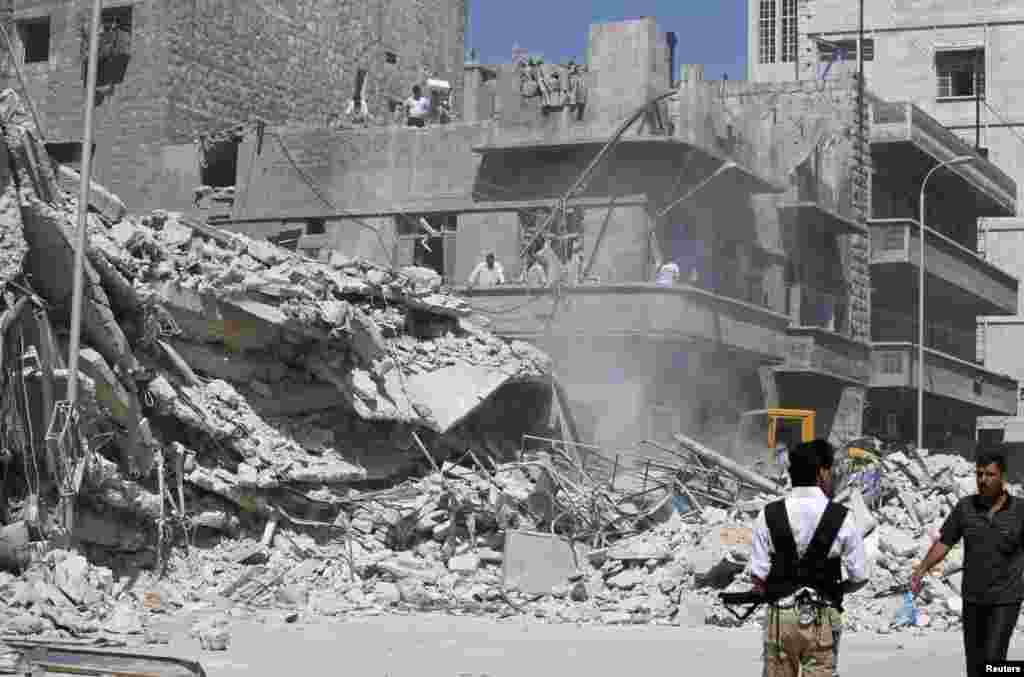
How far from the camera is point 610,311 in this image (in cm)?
3259

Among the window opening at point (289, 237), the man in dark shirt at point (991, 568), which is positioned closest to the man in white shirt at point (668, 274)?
the window opening at point (289, 237)

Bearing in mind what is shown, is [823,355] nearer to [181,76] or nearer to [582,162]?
[582,162]

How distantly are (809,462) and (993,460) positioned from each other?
1692mm

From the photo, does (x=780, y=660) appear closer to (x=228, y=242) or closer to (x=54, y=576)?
(x=54, y=576)

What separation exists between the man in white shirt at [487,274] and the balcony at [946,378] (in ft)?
37.9

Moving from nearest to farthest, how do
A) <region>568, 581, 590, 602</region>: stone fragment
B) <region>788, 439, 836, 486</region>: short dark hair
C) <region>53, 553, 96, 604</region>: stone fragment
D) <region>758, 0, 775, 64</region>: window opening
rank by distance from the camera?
<region>788, 439, 836, 486</region>: short dark hair → <region>53, 553, 96, 604</region>: stone fragment → <region>568, 581, 590, 602</region>: stone fragment → <region>758, 0, 775, 64</region>: window opening

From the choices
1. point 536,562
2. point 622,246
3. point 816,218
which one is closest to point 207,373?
point 536,562

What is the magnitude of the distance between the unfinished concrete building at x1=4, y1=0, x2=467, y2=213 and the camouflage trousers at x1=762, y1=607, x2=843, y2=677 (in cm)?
3116

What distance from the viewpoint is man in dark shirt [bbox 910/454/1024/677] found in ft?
32.1

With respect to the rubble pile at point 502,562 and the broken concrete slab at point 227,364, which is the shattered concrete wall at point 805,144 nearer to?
the rubble pile at point 502,562

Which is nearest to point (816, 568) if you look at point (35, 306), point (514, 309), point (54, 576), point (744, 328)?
point (54, 576)

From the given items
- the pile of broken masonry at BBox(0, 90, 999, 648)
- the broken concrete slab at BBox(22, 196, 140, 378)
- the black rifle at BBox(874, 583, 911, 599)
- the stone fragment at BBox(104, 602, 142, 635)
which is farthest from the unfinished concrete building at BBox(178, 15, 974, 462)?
the stone fragment at BBox(104, 602, 142, 635)

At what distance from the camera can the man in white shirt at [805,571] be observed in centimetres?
851

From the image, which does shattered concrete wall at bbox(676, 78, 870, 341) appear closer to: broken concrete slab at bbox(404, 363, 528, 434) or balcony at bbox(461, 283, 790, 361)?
balcony at bbox(461, 283, 790, 361)
